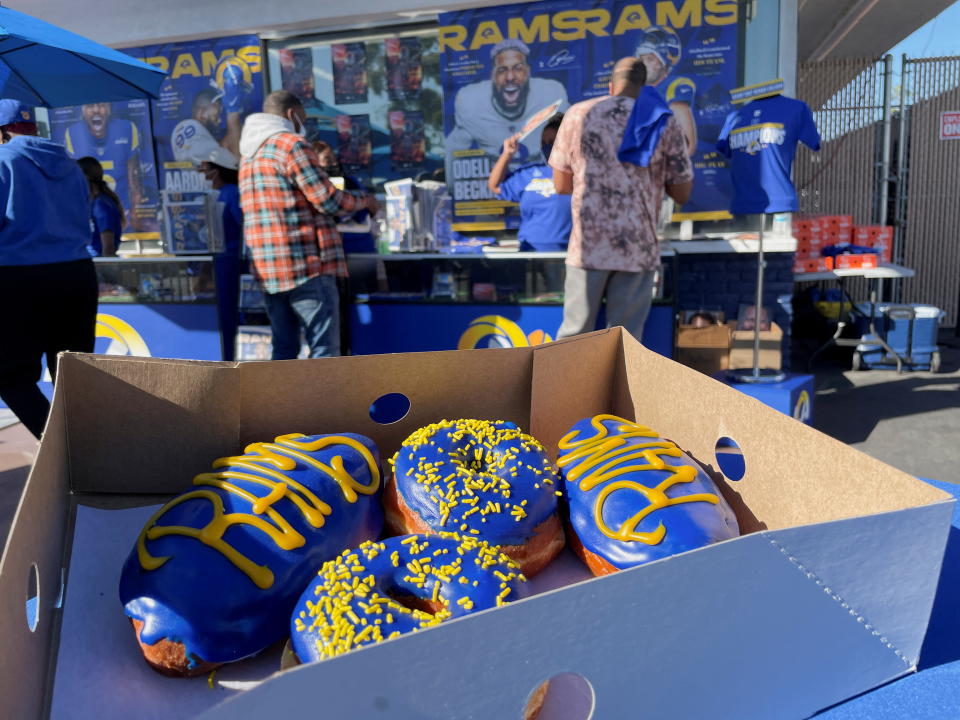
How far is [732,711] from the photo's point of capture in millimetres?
615

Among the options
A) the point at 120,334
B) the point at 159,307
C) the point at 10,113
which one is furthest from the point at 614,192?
the point at 120,334

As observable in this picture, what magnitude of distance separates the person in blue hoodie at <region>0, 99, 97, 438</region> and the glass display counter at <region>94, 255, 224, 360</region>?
1295 mm

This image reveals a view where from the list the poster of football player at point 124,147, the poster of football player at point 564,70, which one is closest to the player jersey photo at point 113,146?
the poster of football player at point 124,147

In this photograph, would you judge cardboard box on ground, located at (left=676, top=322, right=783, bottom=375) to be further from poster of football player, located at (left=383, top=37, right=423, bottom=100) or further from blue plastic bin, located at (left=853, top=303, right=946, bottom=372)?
poster of football player, located at (left=383, top=37, right=423, bottom=100)

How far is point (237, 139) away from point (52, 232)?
13.0 ft

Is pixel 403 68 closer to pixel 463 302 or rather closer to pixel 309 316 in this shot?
pixel 463 302

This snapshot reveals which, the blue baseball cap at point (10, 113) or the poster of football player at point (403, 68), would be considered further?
the poster of football player at point (403, 68)

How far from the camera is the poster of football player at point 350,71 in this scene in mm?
6121

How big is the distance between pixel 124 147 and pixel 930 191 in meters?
8.18

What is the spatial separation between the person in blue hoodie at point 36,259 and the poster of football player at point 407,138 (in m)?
3.47

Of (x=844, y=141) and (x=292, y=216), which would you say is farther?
(x=844, y=141)

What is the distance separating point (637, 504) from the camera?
874 mm

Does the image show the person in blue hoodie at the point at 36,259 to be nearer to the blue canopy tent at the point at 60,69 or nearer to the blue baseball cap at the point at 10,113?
the blue baseball cap at the point at 10,113

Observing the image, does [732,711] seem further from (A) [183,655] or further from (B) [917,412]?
(B) [917,412]
